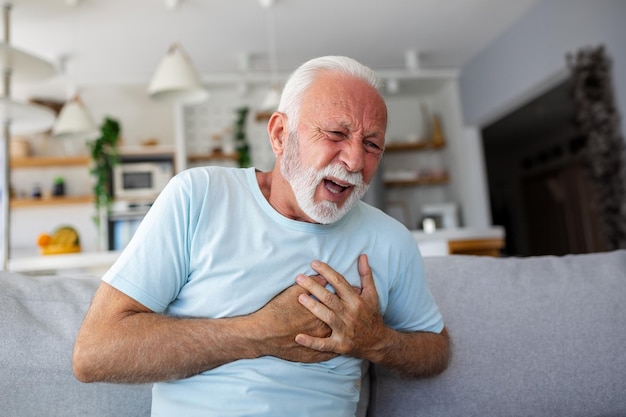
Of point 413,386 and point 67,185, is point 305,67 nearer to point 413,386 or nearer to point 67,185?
point 413,386

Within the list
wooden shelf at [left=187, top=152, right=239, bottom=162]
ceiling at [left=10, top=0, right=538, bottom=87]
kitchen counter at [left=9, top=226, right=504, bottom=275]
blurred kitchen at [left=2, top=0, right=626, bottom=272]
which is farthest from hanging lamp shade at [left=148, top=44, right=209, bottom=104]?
wooden shelf at [left=187, top=152, right=239, bottom=162]

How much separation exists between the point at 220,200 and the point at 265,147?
5.32m

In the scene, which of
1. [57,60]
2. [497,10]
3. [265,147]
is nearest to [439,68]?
[497,10]

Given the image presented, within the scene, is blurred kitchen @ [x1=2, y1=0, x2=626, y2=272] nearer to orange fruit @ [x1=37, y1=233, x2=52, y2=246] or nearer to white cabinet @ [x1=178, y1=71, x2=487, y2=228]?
white cabinet @ [x1=178, y1=71, x2=487, y2=228]

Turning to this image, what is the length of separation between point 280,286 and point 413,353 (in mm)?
327

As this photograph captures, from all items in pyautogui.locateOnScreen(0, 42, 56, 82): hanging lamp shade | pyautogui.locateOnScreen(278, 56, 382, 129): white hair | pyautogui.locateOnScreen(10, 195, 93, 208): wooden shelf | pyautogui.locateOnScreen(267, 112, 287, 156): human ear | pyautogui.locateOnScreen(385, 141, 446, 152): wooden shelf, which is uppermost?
pyautogui.locateOnScreen(385, 141, 446, 152): wooden shelf

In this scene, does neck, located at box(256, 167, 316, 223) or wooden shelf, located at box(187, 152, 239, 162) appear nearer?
neck, located at box(256, 167, 316, 223)

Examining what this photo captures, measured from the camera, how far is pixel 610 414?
1271 mm

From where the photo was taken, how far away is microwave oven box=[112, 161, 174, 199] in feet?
18.8

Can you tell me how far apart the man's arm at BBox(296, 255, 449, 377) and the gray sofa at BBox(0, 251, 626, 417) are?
116 millimetres

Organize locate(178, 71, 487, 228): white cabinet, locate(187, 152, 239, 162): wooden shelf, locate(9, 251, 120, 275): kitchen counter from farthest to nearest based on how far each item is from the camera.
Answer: locate(178, 71, 487, 228): white cabinet < locate(187, 152, 239, 162): wooden shelf < locate(9, 251, 120, 275): kitchen counter

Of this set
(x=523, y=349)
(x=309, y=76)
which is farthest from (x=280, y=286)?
(x=523, y=349)

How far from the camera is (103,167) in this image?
18.3 ft

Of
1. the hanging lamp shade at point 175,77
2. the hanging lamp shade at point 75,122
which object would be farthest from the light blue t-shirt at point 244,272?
the hanging lamp shade at point 75,122
